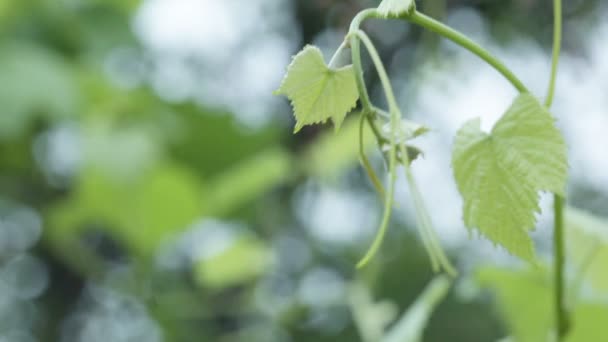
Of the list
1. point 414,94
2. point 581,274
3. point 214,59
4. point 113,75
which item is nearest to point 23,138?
point 113,75

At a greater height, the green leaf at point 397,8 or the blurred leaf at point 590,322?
the green leaf at point 397,8

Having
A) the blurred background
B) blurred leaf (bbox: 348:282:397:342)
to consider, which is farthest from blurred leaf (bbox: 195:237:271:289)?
blurred leaf (bbox: 348:282:397:342)

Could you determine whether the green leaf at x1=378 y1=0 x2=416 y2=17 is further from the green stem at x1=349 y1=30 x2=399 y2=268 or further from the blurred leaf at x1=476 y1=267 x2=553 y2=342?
the blurred leaf at x1=476 y1=267 x2=553 y2=342

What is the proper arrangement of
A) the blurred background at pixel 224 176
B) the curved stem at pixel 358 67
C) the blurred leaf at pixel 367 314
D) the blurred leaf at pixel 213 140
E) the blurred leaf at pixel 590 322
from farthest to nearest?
the blurred leaf at pixel 213 140
the blurred background at pixel 224 176
the blurred leaf at pixel 367 314
the blurred leaf at pixel 590 322
the curved stem at pixel 358 67

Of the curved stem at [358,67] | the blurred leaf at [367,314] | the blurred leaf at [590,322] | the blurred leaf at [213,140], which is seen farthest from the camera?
the blurred leaf at [213,140]

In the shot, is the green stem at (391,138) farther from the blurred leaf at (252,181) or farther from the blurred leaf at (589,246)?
the blurred leaf at (252,181)

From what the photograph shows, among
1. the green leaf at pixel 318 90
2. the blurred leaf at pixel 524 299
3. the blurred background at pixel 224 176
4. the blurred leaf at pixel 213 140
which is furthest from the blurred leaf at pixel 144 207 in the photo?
the green leaf at pixel 318 90

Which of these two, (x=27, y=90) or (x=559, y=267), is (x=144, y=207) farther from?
(x=559, y=267)
